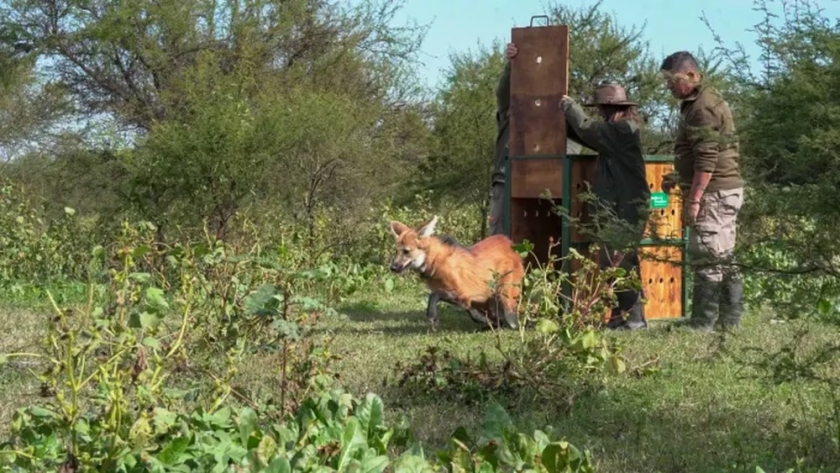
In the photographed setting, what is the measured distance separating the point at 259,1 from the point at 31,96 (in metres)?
6.05

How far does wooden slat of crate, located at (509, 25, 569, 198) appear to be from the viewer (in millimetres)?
10008

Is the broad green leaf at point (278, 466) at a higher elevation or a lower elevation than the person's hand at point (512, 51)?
lower

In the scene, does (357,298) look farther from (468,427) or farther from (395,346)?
(468,427)

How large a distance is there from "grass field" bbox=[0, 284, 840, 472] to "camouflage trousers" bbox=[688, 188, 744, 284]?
355 millimetres

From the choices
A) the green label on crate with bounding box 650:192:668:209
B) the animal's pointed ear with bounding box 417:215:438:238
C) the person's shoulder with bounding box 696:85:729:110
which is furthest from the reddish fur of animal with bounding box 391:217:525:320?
the person's shoulder with bounding box 696:85:729:110

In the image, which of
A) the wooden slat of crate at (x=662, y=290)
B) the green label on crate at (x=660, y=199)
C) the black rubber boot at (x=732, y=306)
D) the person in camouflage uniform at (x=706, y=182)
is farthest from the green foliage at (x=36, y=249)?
the black rubber boot at (x=732, y=306)

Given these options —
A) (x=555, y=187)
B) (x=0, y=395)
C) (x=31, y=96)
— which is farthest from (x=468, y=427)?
(x=31, y=96)

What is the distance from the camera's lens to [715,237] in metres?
7.82

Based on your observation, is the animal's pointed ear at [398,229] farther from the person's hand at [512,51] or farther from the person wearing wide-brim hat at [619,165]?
the person's hand at [512,51]

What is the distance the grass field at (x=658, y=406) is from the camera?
5.17 m

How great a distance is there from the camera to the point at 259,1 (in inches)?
745

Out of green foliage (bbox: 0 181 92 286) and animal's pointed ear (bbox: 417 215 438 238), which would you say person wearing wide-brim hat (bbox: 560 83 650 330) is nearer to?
animal's pointed ear (bbox: 417 215 438 238)

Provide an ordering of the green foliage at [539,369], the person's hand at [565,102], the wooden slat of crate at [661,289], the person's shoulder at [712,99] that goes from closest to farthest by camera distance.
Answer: the person's shoulder at [712,99]
the green foliage at [539,369]
the person's hand at [565,102]
the wooden slat of crate at [661,289]

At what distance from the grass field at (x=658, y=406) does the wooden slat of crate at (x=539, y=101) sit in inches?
73.6
